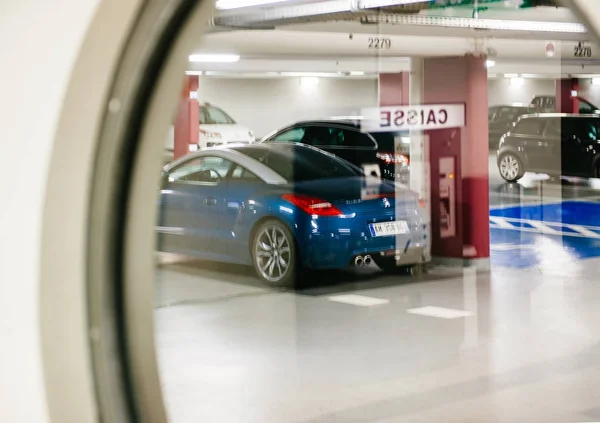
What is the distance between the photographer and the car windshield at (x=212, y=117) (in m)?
17.6

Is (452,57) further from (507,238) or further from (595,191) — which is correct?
(595,191)

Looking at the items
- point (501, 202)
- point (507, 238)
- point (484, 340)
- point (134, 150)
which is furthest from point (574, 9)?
point (501, 202)

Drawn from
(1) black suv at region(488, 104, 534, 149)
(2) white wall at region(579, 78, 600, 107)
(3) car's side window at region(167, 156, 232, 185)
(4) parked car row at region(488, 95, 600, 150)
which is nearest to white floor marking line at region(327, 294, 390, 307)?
(3) car's side window at region(167, 156, 232, 185)

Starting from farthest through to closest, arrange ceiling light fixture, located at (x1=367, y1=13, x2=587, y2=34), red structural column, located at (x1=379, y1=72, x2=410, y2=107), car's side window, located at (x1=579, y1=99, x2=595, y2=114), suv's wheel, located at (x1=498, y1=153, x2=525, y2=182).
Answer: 1. car's side window, located at (x1=579, y1=99, x2=595, y2=114)
2. suv's wheel, located at (x1=498, y1=153, x2=525, y2=182)
3. red structural column, located at (x1=379, y1=72, x2=410, y2=107)
4. ceiling light fixture, located at (x1=367, y1=13, x2=587, y2=34)

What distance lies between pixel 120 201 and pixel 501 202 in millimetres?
14143

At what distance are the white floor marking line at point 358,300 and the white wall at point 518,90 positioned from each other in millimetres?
19025

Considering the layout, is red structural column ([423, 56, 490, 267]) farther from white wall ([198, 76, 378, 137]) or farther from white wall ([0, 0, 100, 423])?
white wall ([198, 76, 378, 137])

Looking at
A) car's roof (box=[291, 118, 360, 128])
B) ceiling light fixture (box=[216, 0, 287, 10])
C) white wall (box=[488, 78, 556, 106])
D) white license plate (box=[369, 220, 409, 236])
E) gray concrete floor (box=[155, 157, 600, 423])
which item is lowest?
gray concrete floor (box=[155, 157, 600, 423])

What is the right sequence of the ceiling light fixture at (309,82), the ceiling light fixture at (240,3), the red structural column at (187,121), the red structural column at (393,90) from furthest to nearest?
the ceiling light fixture at (309,82), the red structural column at (187,121), the red structural column at (393,90), the ceiling light fixture at (240,3)

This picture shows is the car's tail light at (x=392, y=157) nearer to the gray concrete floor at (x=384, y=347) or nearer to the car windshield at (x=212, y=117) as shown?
the gray concrete floor at (x=384, y=347)

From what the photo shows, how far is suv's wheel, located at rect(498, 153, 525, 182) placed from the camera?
18078 mm

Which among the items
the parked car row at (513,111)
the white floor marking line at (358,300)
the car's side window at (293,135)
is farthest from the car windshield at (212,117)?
the white floor marking line at (358,300)

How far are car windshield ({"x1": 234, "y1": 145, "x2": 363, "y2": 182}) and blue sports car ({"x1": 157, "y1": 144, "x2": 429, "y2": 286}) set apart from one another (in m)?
0.01

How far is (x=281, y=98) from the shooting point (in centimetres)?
2427
